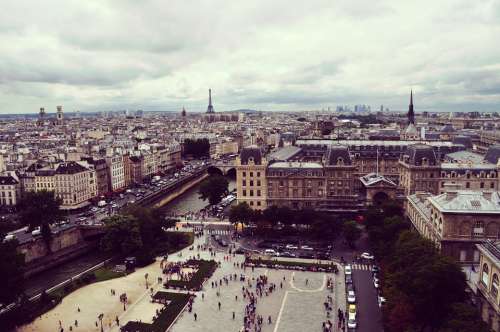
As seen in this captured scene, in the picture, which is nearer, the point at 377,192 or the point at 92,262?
the point at 92,262

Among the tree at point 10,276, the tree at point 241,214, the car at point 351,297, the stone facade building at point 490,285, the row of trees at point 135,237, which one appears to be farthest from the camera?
the tree at point 241,214

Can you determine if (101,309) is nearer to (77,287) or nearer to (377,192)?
(77,287)

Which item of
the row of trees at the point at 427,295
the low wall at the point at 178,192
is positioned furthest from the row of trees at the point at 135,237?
the row of trees at the point at 427,295

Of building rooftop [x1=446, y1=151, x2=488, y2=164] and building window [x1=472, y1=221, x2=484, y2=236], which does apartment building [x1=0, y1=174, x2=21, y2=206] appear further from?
building rooftop [x1=446, y1=151, x2=488, y2=164]

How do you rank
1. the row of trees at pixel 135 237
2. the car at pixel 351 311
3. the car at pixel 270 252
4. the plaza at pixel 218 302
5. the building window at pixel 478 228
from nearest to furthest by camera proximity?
the car at pixel 351 311 < the plaza at pixel 218 302 < the building window at pixel 478 228 < the row of trees at pixel 135 237 < the car at pixel 270 252

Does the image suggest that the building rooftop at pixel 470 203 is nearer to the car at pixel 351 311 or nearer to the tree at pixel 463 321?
the car at pixel 351 311

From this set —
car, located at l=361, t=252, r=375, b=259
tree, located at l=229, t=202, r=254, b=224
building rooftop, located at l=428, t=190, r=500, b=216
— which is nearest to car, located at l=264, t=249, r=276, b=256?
tree, located at l=229, t=202, r=254, b=224

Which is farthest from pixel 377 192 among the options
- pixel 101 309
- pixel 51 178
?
pixel 51 178
